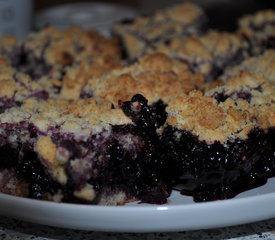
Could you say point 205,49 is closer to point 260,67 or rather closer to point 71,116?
point 260,67

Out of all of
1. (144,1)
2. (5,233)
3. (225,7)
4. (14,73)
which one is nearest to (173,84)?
(14,73)

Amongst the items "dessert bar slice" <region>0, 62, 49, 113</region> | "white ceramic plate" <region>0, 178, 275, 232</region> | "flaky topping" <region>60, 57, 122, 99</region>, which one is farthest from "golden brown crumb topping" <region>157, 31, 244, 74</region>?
"white ceramic plate" <region>0, 178, 275, 232</region>

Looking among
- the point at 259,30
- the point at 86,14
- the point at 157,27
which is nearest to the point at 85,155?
the point at 157,27

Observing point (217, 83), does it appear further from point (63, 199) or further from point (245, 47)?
point (63, 199)

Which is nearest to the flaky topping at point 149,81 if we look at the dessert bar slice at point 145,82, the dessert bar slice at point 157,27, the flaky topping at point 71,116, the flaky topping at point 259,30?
the dessert bar slice at point 145,82

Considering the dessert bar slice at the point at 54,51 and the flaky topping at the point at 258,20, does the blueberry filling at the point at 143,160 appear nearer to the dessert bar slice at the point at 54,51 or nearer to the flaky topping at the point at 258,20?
the dessert bar slice at the point at 54,51

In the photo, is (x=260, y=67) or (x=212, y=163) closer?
(x=212, y=163)
